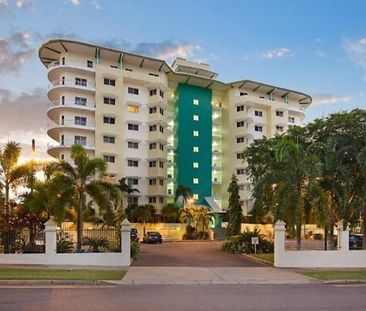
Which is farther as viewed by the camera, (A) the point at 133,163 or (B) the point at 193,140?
(B) the point at 193,140

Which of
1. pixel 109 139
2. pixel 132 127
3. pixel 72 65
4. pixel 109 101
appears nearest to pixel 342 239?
pixel 109 139

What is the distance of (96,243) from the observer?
2481 centimetres

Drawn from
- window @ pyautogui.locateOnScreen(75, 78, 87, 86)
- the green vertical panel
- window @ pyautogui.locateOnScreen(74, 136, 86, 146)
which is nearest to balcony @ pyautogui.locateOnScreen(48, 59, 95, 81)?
window @ pyautogui.locateOnScreen(75, 78, 87, 86)

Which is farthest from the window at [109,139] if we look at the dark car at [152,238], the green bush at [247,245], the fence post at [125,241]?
the fence post at [125,241]

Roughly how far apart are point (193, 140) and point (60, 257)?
5405 centimetres

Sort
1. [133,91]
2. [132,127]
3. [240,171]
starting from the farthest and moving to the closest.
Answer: [240,171] < [133,91] < [132,127]

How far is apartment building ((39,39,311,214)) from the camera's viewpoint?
2539 inches

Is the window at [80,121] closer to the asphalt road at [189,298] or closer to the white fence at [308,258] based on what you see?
the white fence at [308,258]

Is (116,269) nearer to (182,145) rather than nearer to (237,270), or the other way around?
(237,270)

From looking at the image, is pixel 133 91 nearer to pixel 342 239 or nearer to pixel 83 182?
pixel 83 182

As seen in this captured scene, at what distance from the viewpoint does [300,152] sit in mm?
24547

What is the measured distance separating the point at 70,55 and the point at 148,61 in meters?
11.2

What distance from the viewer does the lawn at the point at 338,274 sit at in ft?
61.6

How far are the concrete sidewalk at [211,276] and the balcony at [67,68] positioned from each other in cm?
4644
